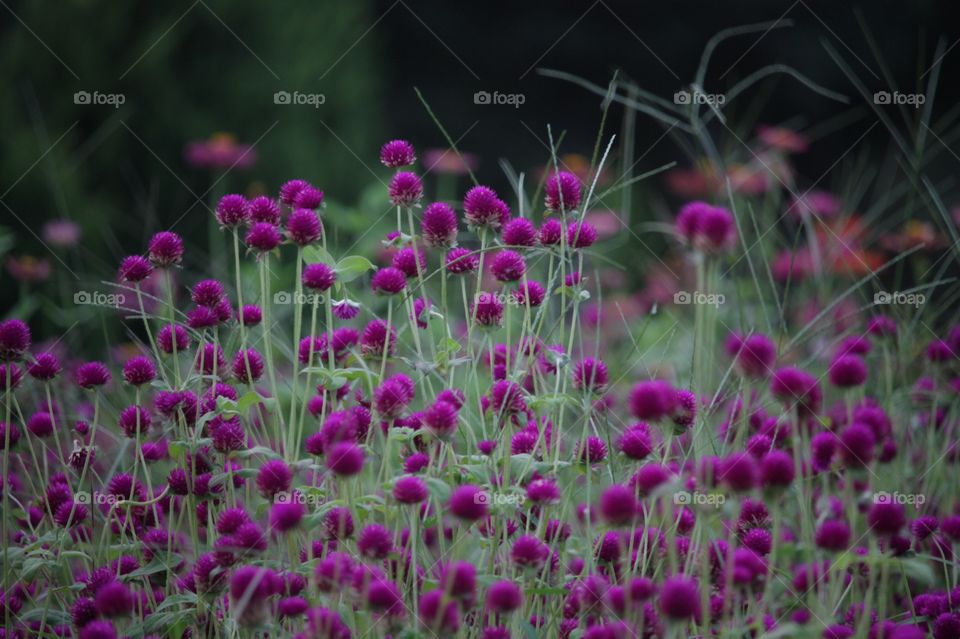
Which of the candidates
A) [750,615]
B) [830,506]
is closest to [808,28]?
[830,506]

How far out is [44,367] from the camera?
1692 millimetres

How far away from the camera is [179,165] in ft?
17.2

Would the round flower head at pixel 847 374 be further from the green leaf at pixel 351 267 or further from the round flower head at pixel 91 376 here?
the round flower head at pixel 91 376

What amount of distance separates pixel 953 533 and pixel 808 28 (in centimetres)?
737

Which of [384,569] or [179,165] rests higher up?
[179,165]

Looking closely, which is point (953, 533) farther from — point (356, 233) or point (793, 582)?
point (356, 233)

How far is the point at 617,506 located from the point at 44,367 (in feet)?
3.42

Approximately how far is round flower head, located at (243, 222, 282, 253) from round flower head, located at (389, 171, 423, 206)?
0.70ft

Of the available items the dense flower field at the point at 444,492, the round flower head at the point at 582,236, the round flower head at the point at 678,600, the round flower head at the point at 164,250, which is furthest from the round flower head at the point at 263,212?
→ the round flower head at the point at 678,600

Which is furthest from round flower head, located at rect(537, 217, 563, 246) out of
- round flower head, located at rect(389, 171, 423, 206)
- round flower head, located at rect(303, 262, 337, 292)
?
round flower head, located at rect(303, 262, 337, 292)

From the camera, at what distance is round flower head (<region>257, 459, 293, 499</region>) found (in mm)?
1380

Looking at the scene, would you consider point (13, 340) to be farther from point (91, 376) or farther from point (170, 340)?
point (170, 340)

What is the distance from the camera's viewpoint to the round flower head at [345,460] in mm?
1194

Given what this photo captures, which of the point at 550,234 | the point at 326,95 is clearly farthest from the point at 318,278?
the point at 326,95
